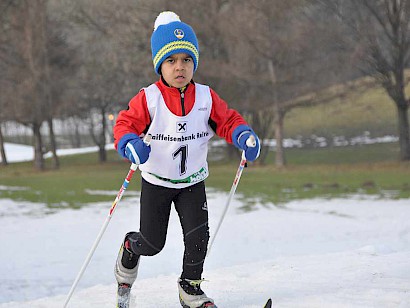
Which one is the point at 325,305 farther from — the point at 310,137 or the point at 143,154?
the point at 310,137

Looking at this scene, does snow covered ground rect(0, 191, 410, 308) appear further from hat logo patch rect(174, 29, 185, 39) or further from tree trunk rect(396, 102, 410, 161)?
tree trunk rect(396, 102, 410, 161)

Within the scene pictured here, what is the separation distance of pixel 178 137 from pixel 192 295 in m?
1.21

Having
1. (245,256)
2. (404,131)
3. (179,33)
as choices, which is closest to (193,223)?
(179,33)

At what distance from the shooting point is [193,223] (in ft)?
13.6

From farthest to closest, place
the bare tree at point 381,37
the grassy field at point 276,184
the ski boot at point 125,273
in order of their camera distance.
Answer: the bare tree at point 381,37
the grassy field at point 276,184
the ski boot at point 125,273

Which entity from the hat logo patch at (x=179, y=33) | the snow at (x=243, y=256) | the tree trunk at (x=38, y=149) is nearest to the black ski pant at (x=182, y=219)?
the snow at (x=243, y=256)

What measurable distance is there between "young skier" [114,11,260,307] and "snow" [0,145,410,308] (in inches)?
24.1

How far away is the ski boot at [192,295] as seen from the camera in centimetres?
419

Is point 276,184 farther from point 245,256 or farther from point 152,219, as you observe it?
point 152,219

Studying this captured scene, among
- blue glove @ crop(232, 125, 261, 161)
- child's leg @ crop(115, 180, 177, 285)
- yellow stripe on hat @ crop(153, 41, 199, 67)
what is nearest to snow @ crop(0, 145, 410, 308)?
child's leg @ crop(115, 180, 177, 285)

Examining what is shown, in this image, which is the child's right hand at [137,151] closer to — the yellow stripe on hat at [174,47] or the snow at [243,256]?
the yellow stripe on hat at [174,47]

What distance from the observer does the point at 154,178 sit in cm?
413

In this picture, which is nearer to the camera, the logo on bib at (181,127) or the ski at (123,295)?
the logo on bib at (181,127)

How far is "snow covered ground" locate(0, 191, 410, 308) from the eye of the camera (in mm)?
4660
